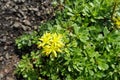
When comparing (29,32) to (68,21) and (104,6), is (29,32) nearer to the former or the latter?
(68,21)

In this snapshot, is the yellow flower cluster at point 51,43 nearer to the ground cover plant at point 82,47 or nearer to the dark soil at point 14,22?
the ground cover plant at point 82,47

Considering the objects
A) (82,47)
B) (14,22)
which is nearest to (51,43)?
(82,47)

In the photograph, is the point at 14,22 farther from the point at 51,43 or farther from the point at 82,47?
the point at 51,43

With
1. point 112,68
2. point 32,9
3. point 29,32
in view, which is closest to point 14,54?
point 29,32

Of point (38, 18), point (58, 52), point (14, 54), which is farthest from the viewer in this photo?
point (38, 18)

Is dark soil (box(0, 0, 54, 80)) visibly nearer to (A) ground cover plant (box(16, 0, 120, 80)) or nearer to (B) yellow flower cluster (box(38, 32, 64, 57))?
(A) ground cover plant (box(16, 0, 120, 80))

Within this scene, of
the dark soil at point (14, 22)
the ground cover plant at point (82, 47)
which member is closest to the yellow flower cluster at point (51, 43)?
the ground cover plant at point (82, 47)

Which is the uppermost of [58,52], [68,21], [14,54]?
[68,21]
